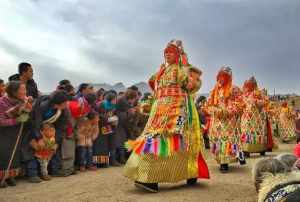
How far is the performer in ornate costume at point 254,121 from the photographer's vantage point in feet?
38.1

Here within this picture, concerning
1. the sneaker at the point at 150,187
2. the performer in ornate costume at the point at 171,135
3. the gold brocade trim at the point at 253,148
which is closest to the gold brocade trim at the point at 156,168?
the performer in ornate costume at the point at 171,135

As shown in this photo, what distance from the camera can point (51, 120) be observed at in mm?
7973

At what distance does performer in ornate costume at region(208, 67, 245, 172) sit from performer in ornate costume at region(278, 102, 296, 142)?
10.8 m

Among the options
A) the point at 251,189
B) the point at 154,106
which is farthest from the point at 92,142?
the point at 251,189

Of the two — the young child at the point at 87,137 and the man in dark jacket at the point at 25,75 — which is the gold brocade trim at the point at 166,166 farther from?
the man in dark jacket at the point at 25,75

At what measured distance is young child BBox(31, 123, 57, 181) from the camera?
25.3ft

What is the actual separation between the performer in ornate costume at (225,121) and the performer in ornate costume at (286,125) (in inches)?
426

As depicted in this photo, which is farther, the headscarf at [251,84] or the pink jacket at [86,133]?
the headscarf at [251,84]

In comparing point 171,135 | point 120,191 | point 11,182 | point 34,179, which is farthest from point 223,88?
point 11,182

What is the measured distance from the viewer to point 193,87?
22.0 ft

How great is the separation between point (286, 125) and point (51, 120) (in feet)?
44.2

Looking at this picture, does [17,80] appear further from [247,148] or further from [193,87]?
[247,148]

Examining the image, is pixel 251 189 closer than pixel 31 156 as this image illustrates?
Yes

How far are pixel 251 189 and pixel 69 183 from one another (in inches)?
121
